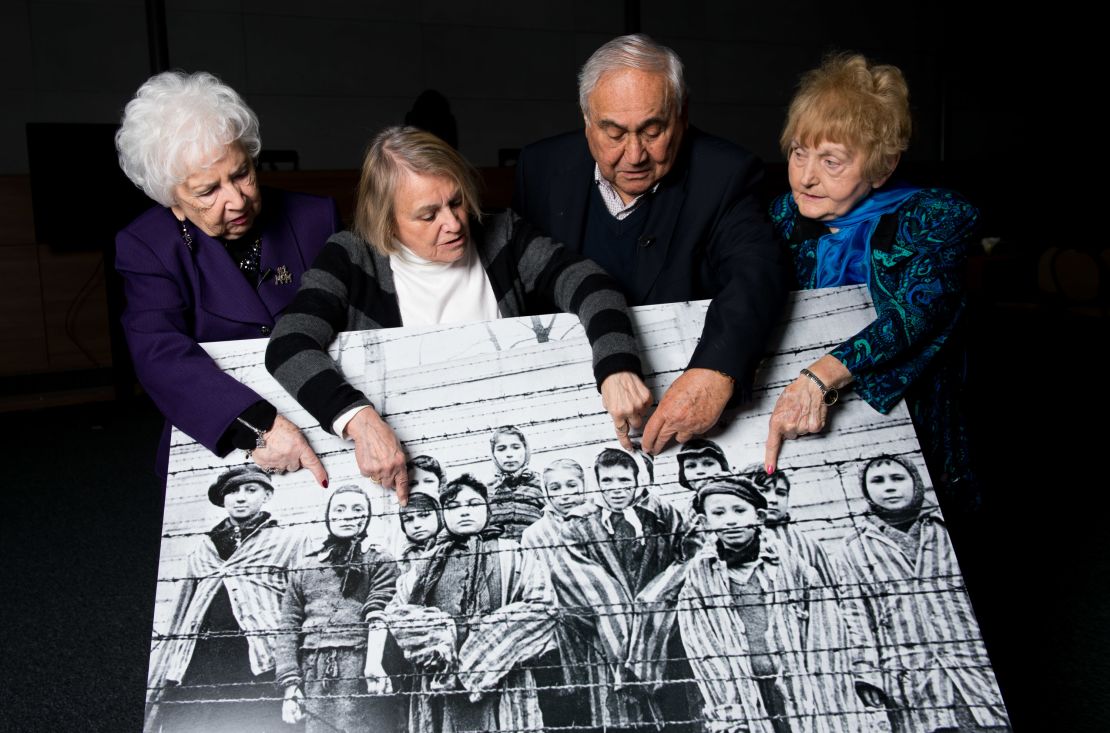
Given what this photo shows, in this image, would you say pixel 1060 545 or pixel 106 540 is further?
pixel 106 540

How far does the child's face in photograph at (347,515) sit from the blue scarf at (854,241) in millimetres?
921

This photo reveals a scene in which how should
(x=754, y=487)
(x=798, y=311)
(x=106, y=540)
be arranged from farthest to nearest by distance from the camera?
(x=106, y=540), (x=798, y=311), (x=754, y=487)

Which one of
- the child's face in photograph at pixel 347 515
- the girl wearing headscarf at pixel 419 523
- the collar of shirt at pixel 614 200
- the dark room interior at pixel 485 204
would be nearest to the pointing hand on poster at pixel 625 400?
the girl wearing headscarf at pixel 419 523

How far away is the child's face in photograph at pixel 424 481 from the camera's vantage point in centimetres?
142

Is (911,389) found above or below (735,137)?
below

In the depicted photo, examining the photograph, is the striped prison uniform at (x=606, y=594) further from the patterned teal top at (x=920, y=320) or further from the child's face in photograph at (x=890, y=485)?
the patterned teal top at (x=920, y=320)

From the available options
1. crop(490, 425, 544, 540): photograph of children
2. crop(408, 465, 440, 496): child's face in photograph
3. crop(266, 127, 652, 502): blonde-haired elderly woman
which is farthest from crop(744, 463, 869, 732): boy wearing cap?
crop(408, 465, 440, 496): child's face in photograph

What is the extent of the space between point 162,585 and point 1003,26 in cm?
1035

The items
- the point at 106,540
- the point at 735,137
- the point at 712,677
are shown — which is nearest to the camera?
the point at 712,677

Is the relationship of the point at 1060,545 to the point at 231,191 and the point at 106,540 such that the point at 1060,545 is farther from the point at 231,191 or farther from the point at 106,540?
the point at 106,540

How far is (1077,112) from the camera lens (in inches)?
383

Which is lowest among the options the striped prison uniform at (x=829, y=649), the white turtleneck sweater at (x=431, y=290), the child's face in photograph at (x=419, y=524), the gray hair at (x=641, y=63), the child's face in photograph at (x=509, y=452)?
the striped prison uniform at (x=829, y=649)

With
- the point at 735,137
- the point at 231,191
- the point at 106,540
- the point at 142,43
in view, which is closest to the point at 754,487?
the point at 231,191

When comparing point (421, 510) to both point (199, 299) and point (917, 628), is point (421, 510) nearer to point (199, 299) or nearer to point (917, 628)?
point (199, 299)
